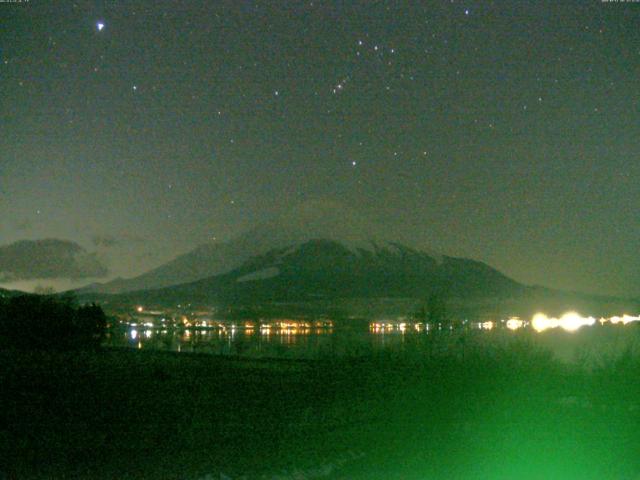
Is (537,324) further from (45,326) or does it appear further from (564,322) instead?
(564,322)

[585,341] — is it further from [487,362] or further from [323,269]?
[323,269]

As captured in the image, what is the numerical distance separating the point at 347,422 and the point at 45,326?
74.1ft

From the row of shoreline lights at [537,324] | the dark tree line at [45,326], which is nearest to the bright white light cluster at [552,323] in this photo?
the row of shoreline lights at [537,324]

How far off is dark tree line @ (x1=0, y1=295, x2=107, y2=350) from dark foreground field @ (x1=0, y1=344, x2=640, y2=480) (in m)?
12.5

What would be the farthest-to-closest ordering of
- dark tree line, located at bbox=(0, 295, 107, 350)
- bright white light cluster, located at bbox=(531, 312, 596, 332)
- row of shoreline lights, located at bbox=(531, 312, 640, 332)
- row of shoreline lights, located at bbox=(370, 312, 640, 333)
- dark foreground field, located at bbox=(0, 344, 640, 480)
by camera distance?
1. dark tree line, located at bbox=(0, 295, 107, 350)
2. row of shoreline lights, located at bbox=(531, 312, 640, 332)
3. bright white light cluster, located at bbox=(531, 312, 596, 332)
4. row of shoreline lights, located at bbox=(370, 312, 640, 333)
5. dark foreground field, located at bbox=(0, 344, 640, 480)

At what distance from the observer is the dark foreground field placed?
501 inches

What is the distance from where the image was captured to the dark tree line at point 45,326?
35.2 m

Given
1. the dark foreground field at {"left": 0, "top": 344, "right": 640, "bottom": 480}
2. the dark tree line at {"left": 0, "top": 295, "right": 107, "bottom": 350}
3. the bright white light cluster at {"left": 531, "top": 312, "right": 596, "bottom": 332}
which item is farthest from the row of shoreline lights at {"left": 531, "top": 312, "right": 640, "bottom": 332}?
the dark tree line at {"left": 0, "top": 295, "right": 107, "bottom": 350}

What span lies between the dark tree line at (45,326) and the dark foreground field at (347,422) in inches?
493

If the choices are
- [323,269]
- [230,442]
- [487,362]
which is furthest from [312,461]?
[323,269]

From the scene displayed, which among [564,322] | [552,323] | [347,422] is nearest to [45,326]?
[347,422]

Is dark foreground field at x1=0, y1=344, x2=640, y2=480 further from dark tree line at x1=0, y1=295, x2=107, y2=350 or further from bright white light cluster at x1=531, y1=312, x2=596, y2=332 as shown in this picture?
dark tree line at x1=0, y1=295, x2=107, y2=350

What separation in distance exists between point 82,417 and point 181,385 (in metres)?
5.87

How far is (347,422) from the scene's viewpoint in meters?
16.5
